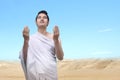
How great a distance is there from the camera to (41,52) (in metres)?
5.83

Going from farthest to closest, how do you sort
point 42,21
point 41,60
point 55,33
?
point 42,21, point 41,60, point 55,33

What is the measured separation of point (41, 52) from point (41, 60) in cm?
16

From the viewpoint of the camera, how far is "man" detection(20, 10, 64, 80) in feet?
18.6

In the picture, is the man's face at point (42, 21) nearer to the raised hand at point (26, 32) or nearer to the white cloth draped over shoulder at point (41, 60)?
the white cloth draped over shoulder at point (41, 60)

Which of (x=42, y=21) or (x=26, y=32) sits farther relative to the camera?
(x=42, y=21)

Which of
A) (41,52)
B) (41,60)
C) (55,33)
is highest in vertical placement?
(55,33)

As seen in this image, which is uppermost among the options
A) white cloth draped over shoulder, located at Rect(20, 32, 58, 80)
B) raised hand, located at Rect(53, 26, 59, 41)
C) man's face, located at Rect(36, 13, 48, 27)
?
man's face, located at Rect(36, 13, 48, 27)

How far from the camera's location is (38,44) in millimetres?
5934

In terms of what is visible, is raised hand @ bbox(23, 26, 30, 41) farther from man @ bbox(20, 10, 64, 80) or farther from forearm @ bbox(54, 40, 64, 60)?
forearm @ bbox(54, 40, 64, 60)

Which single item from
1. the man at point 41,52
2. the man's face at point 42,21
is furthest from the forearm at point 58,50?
the man's face at point 42,21

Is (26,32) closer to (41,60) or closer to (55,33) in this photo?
(55,33)

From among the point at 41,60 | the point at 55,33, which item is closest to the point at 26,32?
the point at 55,33

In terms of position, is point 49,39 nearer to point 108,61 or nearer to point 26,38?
point 26,38

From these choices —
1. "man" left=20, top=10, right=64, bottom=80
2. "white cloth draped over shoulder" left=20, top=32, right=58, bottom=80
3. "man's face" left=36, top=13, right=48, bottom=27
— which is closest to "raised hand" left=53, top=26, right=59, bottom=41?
"man" left=20, top=10, right=64, bottom=80
